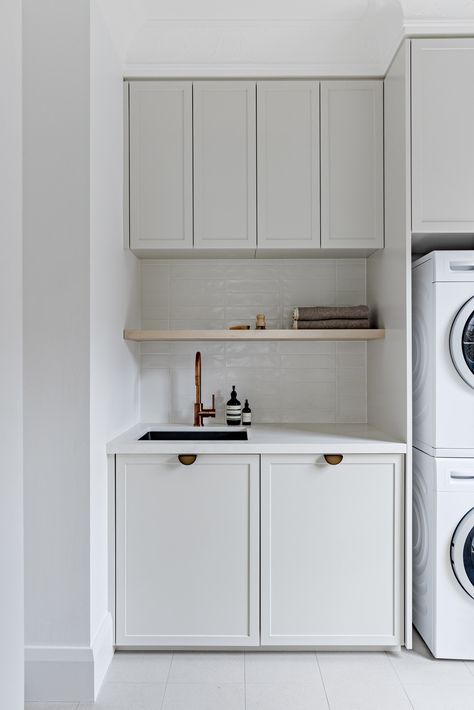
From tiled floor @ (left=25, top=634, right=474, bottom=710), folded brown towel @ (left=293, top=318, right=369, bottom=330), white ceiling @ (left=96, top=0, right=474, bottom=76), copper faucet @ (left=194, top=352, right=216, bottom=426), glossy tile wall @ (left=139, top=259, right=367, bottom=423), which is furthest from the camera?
glossy tile wall @ (left=139, top=259, right=367, bottom=423)

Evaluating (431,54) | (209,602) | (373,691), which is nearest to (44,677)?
(209,602)

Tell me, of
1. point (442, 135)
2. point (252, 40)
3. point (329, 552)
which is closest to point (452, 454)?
point (329, 552)

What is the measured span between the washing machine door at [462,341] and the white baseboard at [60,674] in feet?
5.56

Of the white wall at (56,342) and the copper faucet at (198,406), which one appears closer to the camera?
the white wall at (56,342)

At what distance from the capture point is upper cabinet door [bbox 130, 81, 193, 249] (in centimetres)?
247

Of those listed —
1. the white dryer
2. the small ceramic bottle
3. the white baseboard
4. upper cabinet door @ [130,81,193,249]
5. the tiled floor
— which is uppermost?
upper cabinet door @ [130,81,193,249]

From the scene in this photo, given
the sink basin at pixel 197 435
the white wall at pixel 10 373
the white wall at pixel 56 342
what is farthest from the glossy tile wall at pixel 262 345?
the white wall at pixel 10 373

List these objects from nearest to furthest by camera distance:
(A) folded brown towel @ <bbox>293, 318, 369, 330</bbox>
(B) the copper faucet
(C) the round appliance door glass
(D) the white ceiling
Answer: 1. (C) the round appliance door glass
2. (D) the white ceiling
3. (A) folded brown towel @ <bbox>293, 318, 369, 330</bbox>
4. (B) the copper faucet

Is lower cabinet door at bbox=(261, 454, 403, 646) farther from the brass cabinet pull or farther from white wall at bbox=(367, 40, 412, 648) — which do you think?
the brass cabinet pull

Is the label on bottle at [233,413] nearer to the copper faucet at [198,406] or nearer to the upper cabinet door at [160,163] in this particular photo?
the copper faucet at [198,406]

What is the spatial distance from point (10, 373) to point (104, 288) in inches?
37.9

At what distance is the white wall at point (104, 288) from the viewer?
199 centimetres

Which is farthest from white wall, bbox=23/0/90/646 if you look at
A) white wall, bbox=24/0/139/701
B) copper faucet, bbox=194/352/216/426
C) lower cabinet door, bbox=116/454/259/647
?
copper faucet, bbox=194/352/216/426

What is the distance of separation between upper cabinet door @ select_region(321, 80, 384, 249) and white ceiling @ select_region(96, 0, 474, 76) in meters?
0.09
